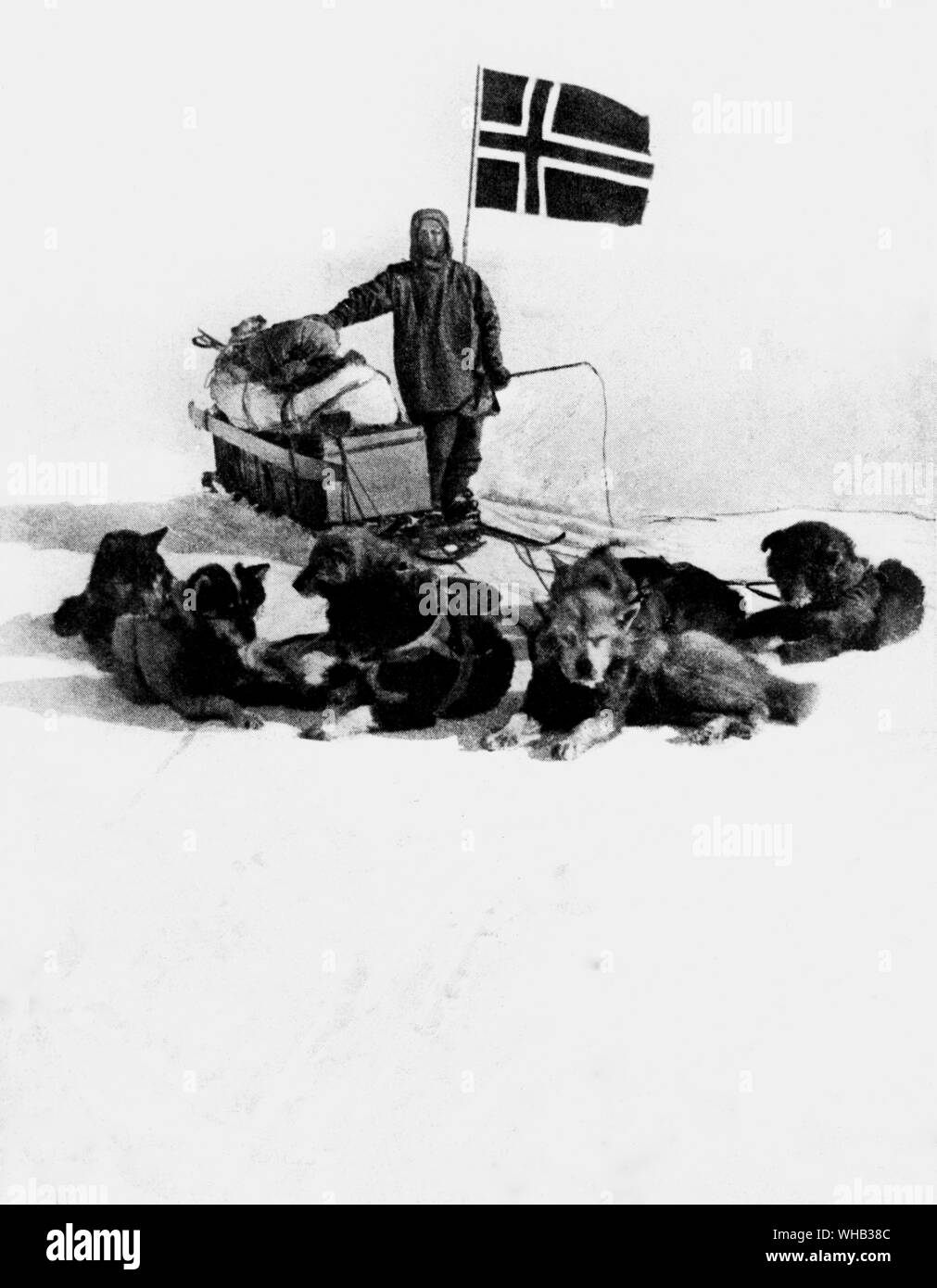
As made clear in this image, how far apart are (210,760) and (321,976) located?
114cm

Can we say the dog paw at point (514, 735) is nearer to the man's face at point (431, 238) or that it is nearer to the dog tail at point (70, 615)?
the dog tail at point (70, 615)

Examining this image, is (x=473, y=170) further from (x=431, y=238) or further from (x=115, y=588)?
(x=115, y=588)

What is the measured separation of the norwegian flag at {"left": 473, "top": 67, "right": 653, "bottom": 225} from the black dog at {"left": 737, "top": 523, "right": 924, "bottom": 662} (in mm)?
1722

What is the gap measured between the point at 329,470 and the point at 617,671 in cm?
164

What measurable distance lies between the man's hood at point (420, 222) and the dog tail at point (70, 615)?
2.23 m

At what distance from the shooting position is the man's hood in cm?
782

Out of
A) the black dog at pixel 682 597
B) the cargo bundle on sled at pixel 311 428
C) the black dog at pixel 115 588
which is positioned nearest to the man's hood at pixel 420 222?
the cargo bundle on sled at pixel 311 428

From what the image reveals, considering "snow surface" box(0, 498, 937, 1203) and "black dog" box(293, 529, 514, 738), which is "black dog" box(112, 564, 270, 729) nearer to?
"snow surface" box(0, 498, 937, 1203)

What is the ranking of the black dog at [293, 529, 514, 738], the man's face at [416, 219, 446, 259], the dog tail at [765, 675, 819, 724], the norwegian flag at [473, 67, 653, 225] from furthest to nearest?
the dog tail at [765, 675, 819, 724], the black dog at [293, 529, 514, 738], the man's face at [416, 219, 446, 259], the norwegian flag at [473, 67, 653, 225]

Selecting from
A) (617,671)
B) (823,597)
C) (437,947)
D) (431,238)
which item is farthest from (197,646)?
(823,597)

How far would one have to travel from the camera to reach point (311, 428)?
7871 mm

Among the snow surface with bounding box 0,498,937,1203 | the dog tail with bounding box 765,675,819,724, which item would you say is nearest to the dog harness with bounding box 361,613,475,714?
the snow surface with bounding box 0,498,937,1203
